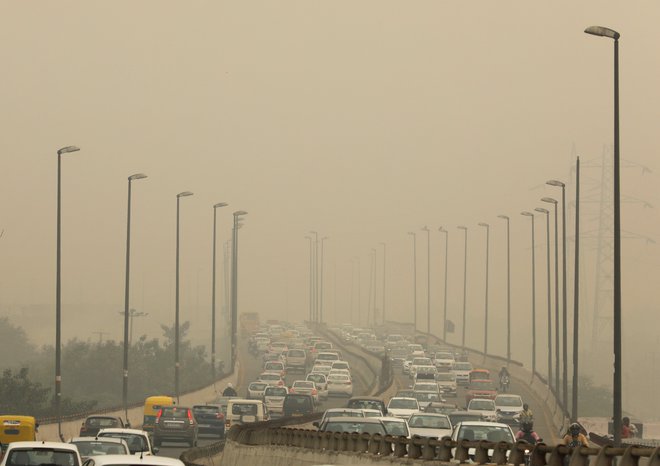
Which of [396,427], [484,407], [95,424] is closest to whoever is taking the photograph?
[396,427]

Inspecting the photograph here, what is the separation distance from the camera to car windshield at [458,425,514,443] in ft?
120

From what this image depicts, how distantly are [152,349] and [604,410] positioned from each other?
50701mm

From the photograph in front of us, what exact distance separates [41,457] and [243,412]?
134 feet

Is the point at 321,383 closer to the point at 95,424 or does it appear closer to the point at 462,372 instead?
the point at 462,372

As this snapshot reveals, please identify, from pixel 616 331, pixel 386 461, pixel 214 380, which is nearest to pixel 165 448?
pixel 616 331

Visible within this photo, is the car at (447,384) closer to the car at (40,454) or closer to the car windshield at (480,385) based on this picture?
the car windshield at (480,385)

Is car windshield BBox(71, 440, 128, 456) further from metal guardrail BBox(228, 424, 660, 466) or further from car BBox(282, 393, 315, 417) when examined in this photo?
car BBox(282, 393, 315, 417)

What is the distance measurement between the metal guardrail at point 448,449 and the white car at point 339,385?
49.6m

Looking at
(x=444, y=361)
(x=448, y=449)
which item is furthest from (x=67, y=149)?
(x=444, y=361)

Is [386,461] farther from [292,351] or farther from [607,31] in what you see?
[292,351]

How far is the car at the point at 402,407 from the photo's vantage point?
194ft

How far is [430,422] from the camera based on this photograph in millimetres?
45500

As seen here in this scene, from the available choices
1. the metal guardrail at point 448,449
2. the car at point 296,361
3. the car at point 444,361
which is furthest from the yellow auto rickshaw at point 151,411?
the car at point 296,361

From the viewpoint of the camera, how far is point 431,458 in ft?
90.0
